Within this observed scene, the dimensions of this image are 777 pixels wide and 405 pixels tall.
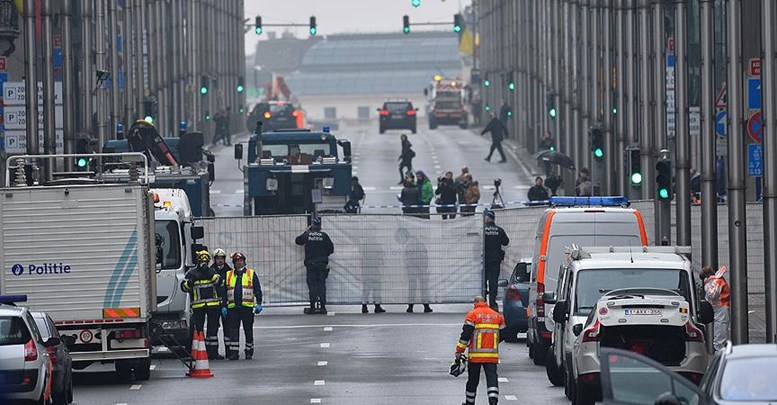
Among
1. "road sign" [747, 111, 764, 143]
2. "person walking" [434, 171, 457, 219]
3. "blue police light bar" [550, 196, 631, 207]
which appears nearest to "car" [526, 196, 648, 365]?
"blue police light bar" [550, 196, 631, 207]

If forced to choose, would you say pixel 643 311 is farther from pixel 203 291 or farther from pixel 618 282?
pixel 203 291

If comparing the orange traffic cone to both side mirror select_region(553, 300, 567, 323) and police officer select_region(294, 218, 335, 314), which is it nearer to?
side mirror select_region(553, 300, 567, 323)

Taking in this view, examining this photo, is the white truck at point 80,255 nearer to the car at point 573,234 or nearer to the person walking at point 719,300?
the car at point 573,234

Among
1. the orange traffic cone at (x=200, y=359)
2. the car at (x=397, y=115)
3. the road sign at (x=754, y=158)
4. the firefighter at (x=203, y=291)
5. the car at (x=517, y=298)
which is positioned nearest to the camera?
the orange traffic cone at (x=200, y=359)

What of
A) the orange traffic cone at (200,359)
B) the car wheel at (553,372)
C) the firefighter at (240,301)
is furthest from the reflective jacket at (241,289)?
the car wheel at (553,372)

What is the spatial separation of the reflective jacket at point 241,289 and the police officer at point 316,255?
7254 mm

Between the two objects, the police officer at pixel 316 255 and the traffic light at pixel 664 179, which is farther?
the police officer at pixel 316 255

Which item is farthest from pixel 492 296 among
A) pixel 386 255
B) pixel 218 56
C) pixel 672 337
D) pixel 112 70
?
pixel 218 56

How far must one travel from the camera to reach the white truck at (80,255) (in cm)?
2647

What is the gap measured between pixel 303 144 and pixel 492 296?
42.4 ft

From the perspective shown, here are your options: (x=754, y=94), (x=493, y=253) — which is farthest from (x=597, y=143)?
(x=754, y=94)

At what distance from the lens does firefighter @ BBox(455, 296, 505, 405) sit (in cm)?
2272

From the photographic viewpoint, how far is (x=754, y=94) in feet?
112

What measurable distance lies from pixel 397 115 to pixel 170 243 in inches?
2995
